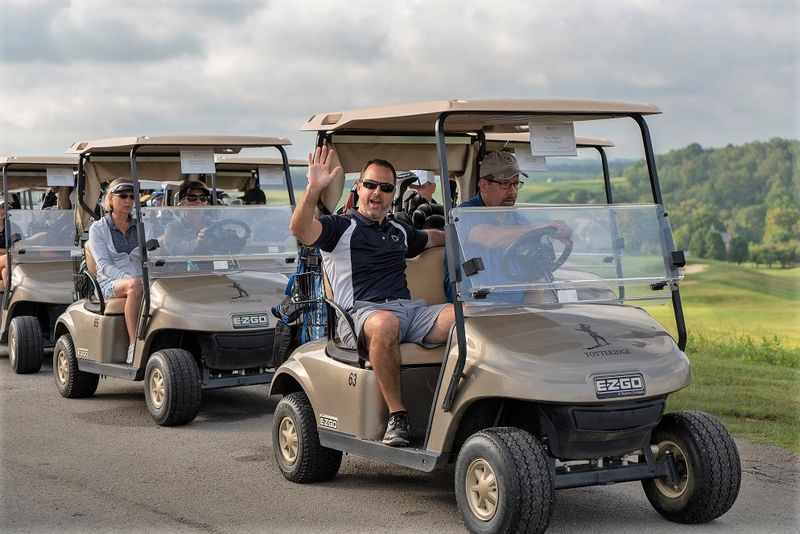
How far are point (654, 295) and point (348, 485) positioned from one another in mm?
1865

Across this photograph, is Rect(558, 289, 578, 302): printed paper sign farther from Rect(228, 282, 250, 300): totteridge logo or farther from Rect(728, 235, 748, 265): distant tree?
Rect(728, 235, 748, 265): distant tree

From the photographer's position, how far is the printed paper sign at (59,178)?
38.3 feet

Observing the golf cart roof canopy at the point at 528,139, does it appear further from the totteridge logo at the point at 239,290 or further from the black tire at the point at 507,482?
the black tire at the point at 507,482

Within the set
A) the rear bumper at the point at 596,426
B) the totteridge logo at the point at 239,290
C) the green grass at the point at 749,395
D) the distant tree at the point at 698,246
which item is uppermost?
the totteridge logo at the point at 239,290

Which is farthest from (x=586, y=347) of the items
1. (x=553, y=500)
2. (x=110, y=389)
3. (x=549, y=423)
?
(x=110, y=389)

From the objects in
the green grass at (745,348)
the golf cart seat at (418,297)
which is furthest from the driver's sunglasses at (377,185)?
the green grass at (745,348)

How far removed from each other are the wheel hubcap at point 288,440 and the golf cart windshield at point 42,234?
5.95m

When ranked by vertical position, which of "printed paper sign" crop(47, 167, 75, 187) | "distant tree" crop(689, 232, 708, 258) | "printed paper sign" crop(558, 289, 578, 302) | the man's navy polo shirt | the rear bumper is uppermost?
"printed paper sign" crop(47, 167, 75, 187)

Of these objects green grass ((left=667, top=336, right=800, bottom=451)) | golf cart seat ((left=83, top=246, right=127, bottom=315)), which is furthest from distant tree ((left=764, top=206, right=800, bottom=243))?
golf cart seat ((left=83, top=246, right=127, bottom=315))

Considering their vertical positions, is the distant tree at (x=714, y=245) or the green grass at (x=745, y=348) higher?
the distant tree at (x=714, y=245)

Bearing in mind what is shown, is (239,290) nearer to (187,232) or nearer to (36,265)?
(187,232)

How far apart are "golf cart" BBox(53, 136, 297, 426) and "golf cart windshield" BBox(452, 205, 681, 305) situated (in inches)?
120

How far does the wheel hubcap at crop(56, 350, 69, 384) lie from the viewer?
9148 mm

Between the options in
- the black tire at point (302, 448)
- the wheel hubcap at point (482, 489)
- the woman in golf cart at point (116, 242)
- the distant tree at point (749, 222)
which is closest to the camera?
the wheel hubcap at point (482, 489)
